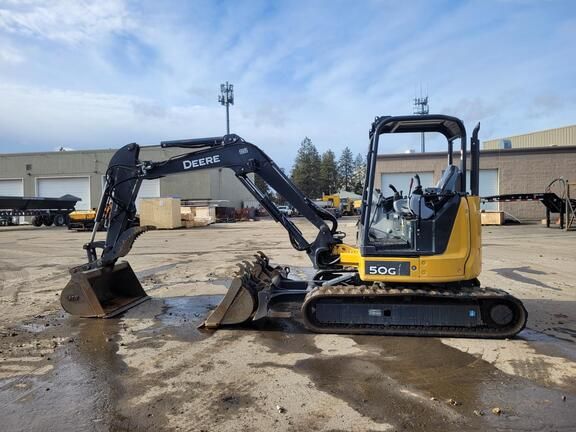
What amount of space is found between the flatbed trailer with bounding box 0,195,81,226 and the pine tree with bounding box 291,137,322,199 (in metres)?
58.2

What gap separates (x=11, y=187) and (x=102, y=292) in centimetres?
4859

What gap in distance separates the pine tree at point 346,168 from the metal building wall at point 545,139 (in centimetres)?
4574

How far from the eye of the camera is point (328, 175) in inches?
3723

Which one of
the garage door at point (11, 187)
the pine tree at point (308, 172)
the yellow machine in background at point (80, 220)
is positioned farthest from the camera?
the pine tree at point (308, 172)

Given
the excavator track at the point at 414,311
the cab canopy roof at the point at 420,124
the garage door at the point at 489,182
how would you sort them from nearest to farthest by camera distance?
the excavator track at the point at 414,311
the cab canopy roof at the point at 420,124
the garage door at the point at 489,182

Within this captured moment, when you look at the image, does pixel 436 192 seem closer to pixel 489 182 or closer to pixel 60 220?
pixel 489 182

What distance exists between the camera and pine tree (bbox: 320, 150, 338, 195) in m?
94.0

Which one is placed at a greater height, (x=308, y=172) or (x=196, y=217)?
(x=308, y=172)

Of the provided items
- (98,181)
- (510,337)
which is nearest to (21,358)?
(510,337)

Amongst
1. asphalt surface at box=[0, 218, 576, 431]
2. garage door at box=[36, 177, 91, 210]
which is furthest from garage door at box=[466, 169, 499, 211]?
garage door at box=[36, 177, 91, 210]

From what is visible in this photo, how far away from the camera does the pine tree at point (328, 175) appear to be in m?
94.0

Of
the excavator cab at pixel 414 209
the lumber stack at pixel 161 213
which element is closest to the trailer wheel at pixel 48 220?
the lumber stack at pixel 161 213

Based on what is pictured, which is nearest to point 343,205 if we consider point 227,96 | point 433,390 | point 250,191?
point 227,96

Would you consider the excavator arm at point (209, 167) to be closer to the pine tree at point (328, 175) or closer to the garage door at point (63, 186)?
the garage door at point (63, 186)
